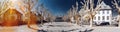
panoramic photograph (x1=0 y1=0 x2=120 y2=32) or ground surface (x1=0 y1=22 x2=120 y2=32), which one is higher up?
panoramic photograph (x1=0 y1=0 x2=120 y2=32)

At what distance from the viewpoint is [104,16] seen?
6.78 metres

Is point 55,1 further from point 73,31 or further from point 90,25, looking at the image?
point 90,25

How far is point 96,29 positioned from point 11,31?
181 centimetres

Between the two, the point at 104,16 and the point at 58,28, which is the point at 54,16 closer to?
the point at 58,28

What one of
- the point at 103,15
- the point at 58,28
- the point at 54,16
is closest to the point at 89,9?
the point at 103,15

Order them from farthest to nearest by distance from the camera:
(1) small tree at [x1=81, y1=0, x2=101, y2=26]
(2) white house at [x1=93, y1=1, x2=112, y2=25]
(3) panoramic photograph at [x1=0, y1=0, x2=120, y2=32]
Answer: (1) small tree at [x1=81, y1=0, x2=101, y2=26] → (2) white house at [x1=93, y1=1, x2=112, y2=25] → (3) panoramic photograph at [x1=0, y1=0, x2=120, y2=32]

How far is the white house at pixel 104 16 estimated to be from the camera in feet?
21.9

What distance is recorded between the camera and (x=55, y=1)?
632cm

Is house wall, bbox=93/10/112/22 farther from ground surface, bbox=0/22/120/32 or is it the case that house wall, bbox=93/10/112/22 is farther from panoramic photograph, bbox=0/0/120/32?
ground surface, bbox=0/22/120/32

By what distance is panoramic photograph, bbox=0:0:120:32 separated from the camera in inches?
251

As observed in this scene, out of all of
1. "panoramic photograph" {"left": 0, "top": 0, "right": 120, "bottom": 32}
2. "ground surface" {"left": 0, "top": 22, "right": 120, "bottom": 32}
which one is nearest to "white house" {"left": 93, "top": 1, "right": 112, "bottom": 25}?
"panoramic photograph" {"left": 0, "top": 0, "right": 120, "bottom": 32}

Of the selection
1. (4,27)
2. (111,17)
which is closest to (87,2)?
(111,17)

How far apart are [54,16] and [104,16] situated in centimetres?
114

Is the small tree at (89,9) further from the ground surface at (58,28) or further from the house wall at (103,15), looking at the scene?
the ground surface at (58,28)
